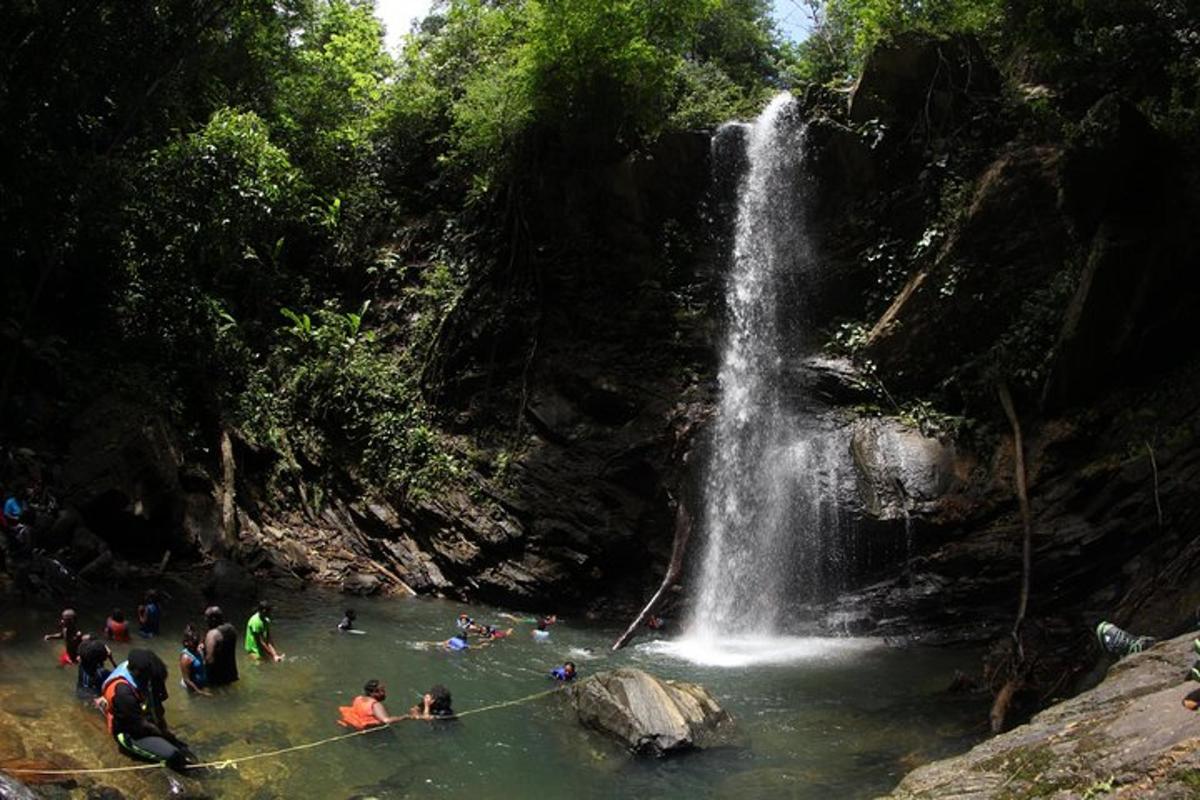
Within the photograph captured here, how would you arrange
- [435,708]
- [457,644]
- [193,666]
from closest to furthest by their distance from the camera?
1. [193,666]
2. [435,708]
3. [457,644]

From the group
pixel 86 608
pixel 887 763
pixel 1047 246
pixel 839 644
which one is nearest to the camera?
pixel 887 763

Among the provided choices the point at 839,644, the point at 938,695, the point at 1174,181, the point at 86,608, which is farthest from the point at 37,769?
the point at 1174,181

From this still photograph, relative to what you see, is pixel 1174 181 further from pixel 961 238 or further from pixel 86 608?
pixel 86 608

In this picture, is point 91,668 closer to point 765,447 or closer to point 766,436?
point 765,447

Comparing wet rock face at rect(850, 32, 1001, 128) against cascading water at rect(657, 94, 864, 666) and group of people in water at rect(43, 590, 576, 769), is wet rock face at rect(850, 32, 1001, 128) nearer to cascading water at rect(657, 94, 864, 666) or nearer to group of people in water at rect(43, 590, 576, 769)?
cascading water at rect(657, 94, 864, 666)

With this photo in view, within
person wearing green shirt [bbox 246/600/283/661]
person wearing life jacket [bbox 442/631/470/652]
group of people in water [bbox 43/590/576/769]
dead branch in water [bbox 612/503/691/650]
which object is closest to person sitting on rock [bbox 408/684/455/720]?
group of people in water [bbox 43/590/576/769]

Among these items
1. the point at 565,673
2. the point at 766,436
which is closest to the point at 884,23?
the point at 766,436

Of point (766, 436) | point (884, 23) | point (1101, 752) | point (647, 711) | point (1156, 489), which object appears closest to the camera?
point (1101, 752)

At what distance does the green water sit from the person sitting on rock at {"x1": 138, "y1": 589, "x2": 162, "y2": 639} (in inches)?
7.5

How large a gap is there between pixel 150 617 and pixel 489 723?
16.3 feet

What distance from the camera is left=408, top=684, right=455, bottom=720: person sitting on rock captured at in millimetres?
10227

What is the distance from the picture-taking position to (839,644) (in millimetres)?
14555

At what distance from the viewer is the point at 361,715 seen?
32.1 feet

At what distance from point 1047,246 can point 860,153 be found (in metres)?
4.78
